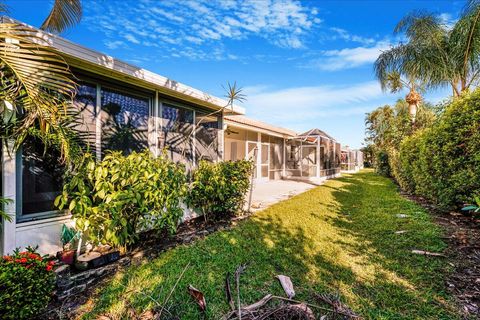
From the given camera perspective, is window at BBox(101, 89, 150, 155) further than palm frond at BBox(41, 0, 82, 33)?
No

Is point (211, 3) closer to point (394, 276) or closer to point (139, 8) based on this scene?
point (139, 8)

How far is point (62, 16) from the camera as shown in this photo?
5207 millimetres

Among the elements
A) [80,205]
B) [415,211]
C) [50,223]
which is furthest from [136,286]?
[415,211]

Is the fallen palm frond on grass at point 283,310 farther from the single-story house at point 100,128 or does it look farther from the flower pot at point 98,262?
the single-story house at point 100,128

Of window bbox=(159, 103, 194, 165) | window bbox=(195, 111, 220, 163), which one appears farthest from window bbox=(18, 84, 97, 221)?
window bbox=(195, 111, 220, 163)

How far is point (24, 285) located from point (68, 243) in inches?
61.0

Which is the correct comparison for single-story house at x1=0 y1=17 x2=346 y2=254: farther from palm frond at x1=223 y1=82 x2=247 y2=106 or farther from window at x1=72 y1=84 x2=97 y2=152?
palm frond at x1=223 y1=82 x2=247 y2=106

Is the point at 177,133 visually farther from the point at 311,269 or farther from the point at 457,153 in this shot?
the point at 457,153

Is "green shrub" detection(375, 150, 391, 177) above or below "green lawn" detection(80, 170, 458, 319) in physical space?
above

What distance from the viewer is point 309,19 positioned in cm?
809

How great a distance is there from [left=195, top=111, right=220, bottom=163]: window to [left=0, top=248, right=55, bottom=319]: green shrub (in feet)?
14.1

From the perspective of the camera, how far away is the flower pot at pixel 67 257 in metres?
3.32

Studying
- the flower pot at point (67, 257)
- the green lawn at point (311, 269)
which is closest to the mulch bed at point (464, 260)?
the green lawn at point (311, 269)

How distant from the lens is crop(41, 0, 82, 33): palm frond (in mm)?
5066
